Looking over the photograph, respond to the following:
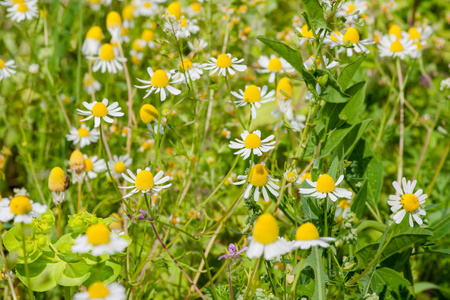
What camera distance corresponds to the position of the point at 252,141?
1.10 metres

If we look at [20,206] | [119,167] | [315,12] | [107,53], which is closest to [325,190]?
[315,12]

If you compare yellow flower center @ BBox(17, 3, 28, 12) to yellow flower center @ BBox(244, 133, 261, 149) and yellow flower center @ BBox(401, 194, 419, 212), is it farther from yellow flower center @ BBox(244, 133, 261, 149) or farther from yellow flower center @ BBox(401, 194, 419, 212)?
yellow flower center @ BBox(401, 194, 419, 212)

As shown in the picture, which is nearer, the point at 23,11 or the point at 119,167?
the point at 119,167

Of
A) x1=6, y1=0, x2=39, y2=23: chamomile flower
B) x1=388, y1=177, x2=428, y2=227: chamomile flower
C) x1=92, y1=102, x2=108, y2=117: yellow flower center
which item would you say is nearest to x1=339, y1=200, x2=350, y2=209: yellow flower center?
x1=388, y1=177, x2=428, y2=227: chamomile flower

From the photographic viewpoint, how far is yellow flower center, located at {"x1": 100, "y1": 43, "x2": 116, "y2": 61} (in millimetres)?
1663

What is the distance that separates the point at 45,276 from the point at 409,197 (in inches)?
33.0

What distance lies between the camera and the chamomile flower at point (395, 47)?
1.63m

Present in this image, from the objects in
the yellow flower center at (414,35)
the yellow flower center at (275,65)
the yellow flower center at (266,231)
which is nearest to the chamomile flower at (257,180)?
the yellow flower center at (266,231)

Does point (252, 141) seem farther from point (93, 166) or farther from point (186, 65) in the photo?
point (93, 166)

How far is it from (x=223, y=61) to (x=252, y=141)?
0.27m

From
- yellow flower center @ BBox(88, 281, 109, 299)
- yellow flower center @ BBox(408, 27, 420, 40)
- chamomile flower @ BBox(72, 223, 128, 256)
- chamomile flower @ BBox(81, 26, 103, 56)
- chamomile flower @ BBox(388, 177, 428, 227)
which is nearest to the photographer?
yellow flower center @ BBox(88, 281, 109, 299)

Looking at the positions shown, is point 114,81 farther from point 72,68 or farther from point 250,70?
point 250,70

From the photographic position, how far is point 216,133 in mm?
1849

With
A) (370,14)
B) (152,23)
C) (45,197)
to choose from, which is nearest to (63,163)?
(45,197)
